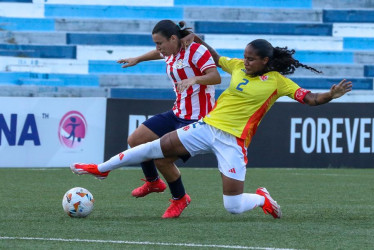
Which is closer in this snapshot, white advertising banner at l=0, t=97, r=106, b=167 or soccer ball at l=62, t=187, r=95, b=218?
soccer ball at l=62, t=187, r=95, b=218

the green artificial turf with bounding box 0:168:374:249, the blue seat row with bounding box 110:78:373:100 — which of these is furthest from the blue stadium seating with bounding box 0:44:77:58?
the green artificial turf with bounding box 0:168:374:249

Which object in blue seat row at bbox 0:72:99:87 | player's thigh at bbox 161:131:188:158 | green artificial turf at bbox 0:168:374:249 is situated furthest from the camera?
blue seat row at bbox 0:72:99:87

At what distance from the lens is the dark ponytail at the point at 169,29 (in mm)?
7062

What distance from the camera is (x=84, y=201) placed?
6.92m

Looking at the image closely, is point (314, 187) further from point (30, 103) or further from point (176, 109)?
point (30, 103)

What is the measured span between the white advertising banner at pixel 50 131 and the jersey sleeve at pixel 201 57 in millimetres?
6362

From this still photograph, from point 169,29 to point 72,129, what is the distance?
6.56 metres

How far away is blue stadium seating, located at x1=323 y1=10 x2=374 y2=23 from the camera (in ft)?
62.0

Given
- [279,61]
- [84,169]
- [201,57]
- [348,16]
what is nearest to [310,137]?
[348,16]

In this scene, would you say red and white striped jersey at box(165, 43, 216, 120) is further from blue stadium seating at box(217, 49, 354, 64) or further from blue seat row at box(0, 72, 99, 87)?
blue stadium seating at box(217, 49, 354, 64)

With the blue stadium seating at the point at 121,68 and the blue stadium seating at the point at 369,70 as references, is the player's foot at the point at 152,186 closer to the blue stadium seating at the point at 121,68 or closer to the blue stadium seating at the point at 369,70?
the blue stadium seating at the point at 121,68

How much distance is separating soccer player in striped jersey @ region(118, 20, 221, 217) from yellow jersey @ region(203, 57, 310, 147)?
28 centimetres

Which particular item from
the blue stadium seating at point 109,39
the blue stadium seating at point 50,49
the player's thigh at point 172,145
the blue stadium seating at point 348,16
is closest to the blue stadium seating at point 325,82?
the blue stadium seating at point 348,16

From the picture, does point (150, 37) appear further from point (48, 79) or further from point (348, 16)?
point (348, 16)
